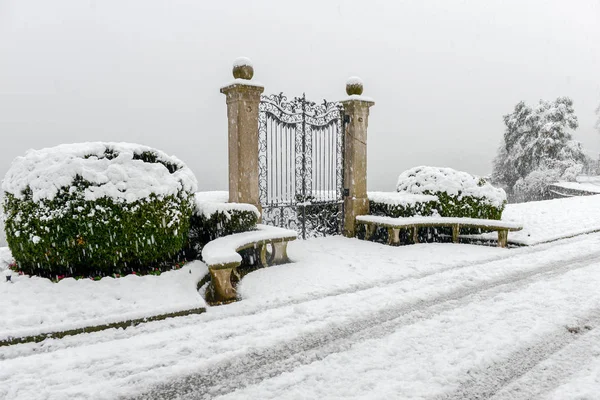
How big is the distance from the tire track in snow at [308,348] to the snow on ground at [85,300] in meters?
1.44

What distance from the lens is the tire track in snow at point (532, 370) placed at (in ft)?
10.0

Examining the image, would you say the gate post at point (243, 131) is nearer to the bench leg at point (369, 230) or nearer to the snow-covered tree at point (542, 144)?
the bench leg at point (369, 230)

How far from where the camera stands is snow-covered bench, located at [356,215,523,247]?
8625 mm

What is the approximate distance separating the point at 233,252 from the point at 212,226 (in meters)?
1.54

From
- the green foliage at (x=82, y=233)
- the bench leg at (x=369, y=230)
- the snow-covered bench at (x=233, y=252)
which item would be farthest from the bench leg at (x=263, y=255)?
the bench leg at (x=369, y=230)

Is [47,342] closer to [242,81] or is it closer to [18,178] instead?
[18,178]

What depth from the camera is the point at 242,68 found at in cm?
757

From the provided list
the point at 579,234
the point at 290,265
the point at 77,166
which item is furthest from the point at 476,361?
the point at 579,234

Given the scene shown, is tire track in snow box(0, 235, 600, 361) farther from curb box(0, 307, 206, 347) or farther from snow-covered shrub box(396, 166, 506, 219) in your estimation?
snow-covered shrub box(396, 166, 506, 219)

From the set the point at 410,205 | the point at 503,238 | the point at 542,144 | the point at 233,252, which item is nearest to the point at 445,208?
the point at 410,205

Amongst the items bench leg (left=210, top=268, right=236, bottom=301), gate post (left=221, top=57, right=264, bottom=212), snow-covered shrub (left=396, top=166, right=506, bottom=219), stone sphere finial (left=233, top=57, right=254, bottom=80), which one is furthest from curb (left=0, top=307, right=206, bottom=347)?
snow-covered shrub (left=396, top=166, right=506, bottom=219)

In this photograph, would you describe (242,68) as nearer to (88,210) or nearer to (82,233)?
(88,210)

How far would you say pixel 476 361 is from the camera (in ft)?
11.6

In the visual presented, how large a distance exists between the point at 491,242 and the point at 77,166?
334 inches
